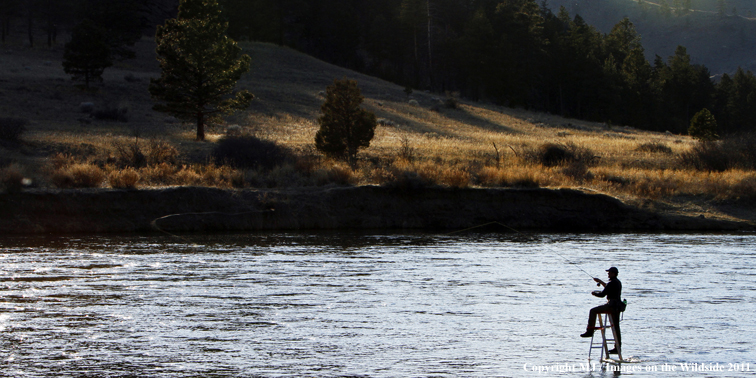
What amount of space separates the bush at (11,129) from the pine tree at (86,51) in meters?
21.5

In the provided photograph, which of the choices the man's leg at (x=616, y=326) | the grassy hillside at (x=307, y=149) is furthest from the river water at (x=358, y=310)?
the grassy hillside at (x=307, y=149)

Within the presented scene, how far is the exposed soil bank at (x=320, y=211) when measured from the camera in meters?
26.0

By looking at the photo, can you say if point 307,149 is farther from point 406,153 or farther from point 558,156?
point 558,156

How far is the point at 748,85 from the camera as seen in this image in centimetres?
12388

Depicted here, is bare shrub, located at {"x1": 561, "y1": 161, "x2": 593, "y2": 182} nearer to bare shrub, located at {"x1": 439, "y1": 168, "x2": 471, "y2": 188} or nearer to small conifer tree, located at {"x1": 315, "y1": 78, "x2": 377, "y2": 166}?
bare shrub, located at {"x1": 439, "y1": 168, "x2": 471, "y2": 188}

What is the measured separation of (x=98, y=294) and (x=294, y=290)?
395 centimetres

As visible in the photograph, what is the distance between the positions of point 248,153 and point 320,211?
30.5 feet

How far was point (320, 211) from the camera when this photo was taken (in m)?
28.5

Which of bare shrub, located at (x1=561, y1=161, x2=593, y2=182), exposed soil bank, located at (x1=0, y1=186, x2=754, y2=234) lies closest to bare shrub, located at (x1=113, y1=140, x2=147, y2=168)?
exposed soil bank, located at (x1=0, y1=186, x2=754, y2=234)

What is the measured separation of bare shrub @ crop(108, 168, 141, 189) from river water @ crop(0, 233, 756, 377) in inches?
230

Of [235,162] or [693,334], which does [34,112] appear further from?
[693,334]

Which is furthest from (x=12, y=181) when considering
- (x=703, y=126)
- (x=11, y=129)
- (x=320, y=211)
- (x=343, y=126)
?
(x=703, y=126)

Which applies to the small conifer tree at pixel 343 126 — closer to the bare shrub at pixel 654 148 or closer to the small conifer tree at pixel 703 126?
the bare shrub at pixel 654 148

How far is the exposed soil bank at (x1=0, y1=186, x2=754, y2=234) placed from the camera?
26.0 m
